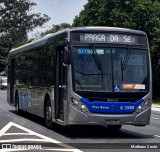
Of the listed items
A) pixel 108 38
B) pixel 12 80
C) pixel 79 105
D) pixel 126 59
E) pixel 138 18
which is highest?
pixel 138 18

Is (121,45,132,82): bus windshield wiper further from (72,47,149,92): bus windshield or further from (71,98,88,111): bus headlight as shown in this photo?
(71,98,88,111): bus headlight

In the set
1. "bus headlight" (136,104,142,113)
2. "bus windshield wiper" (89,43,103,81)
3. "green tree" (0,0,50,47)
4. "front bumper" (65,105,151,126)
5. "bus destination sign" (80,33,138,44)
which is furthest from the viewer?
"green tree" (0,0,50,47)

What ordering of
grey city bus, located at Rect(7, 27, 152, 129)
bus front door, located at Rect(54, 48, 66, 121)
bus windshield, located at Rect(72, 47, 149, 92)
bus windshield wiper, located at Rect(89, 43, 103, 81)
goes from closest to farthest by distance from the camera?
grey city bus, located at Rect(7, 27, 152, 129)
bus windshield, located at Rect(72, 47, 149, 92)
bus windshield wiper, located at Rect(89, 43, 103, 81)
bus front door, located at Rect(54, 48, 66, 121)

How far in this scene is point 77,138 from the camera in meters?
14.1

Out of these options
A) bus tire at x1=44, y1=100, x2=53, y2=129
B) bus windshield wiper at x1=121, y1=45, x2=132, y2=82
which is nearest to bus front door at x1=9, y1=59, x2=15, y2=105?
bus tire at x1=44, y1=100, x2=53, y2=129

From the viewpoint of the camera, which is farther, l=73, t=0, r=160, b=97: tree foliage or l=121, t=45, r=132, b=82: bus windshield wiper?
l=73, t=0, r=160, b=97: tree foliage

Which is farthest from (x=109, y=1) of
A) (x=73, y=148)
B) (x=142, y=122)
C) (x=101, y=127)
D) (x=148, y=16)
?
(x=73, y=148)

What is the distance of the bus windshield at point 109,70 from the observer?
46.7 feet

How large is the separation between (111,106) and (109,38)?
6.63 ft

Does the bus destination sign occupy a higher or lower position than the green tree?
lower

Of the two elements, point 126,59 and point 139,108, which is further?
point 126,59

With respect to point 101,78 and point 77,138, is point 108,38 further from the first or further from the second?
point 77,138

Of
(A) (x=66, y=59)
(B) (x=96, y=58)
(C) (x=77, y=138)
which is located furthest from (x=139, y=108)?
(A) (x=66, y=59)

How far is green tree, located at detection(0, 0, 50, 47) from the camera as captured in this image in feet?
312
